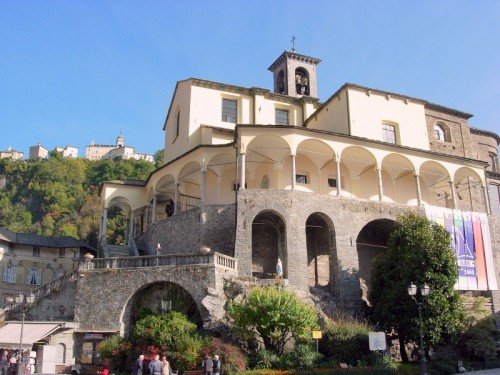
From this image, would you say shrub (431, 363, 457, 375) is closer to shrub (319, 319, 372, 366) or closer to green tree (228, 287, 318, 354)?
shrub (319, 319, 372, 366)

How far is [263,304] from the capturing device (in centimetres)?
2239

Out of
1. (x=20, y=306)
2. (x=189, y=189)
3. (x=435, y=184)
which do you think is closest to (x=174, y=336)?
(x=20, y=306)

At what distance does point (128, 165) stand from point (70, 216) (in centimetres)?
2202

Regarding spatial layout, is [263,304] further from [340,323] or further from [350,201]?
[350,201]

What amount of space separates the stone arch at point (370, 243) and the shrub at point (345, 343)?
8268mm

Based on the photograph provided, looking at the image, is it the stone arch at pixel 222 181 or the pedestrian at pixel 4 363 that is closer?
the pedestrian at pixel 4 363

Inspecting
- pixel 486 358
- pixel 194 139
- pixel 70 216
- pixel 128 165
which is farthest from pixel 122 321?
pixel 128 165

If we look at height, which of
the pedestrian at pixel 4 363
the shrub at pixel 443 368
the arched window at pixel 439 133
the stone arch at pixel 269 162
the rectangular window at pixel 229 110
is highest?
the rectangular window at pixel 229 110

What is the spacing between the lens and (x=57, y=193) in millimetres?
88438

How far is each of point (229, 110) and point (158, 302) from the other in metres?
17.0

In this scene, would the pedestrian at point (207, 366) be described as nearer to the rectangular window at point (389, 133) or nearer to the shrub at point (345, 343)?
the shrub at point (345, 343)

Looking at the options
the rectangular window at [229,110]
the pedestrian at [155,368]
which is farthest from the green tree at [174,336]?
the rectangular window at [229,110]

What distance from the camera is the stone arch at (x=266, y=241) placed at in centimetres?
3048

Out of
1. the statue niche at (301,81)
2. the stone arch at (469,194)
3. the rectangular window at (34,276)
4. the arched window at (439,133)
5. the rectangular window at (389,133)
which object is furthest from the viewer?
the rectangular window at (34,276)
